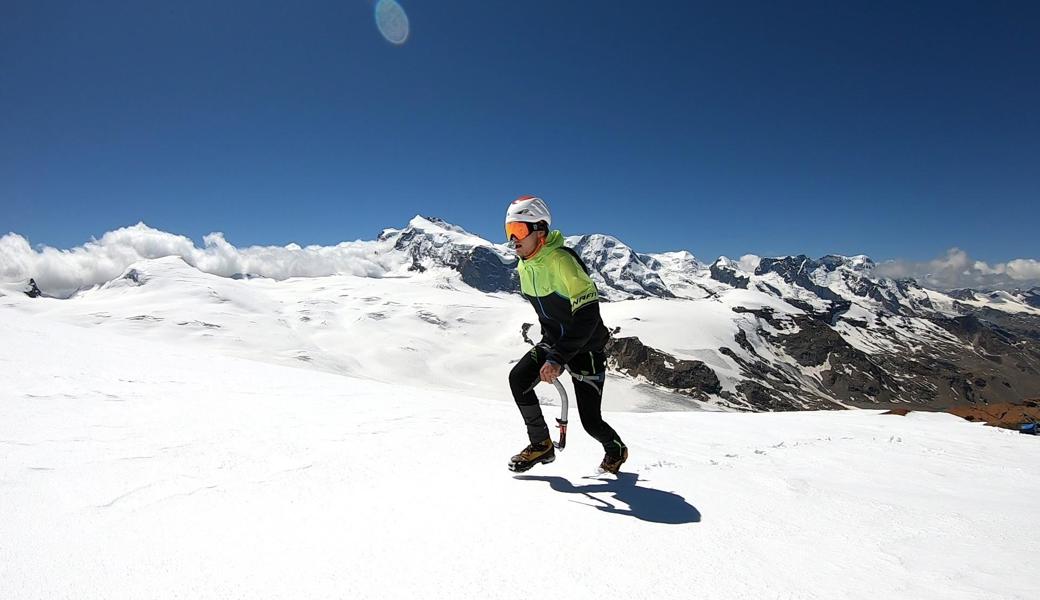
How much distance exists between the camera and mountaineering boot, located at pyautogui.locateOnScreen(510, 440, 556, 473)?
5023 mm

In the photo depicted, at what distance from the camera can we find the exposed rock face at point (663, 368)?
503ft

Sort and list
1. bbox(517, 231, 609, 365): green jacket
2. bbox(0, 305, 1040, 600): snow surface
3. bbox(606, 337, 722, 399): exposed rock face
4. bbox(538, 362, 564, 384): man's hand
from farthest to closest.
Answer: bbox(606, 337, 722, 399): exposed rock face
bbox(517, 231, 609, 365): green jacket
bbox(538, 362, 564, 384): man's hand
bbox(0, 305, 1040, 600): snow surface

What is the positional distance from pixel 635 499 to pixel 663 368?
159 m

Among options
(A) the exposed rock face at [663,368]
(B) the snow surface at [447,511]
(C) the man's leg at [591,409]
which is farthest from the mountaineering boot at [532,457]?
(A) the exposed rock face at [663,368]

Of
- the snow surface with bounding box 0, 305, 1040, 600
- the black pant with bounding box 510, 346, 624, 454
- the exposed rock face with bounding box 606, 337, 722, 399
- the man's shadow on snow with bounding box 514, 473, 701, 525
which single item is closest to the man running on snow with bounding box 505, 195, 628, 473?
the black pant with bounding box 510, 346, 624, 454

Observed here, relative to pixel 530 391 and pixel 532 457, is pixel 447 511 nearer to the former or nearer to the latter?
pixel 532 457

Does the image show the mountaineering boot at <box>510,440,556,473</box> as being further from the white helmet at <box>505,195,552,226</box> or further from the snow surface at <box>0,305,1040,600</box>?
the white helmet at <box>505,195,552,226</box>

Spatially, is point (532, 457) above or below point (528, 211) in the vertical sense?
below

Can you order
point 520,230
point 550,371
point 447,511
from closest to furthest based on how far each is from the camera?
point 447,511 → point 550,371 → point 520,230

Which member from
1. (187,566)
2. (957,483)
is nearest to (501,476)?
(187,566)

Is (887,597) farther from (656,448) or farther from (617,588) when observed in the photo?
(656,448)

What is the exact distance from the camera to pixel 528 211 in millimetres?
5441

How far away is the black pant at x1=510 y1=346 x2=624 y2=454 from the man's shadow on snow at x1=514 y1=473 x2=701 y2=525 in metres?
0.42

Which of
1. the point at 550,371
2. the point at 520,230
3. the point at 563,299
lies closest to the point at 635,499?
the point at 550,371
